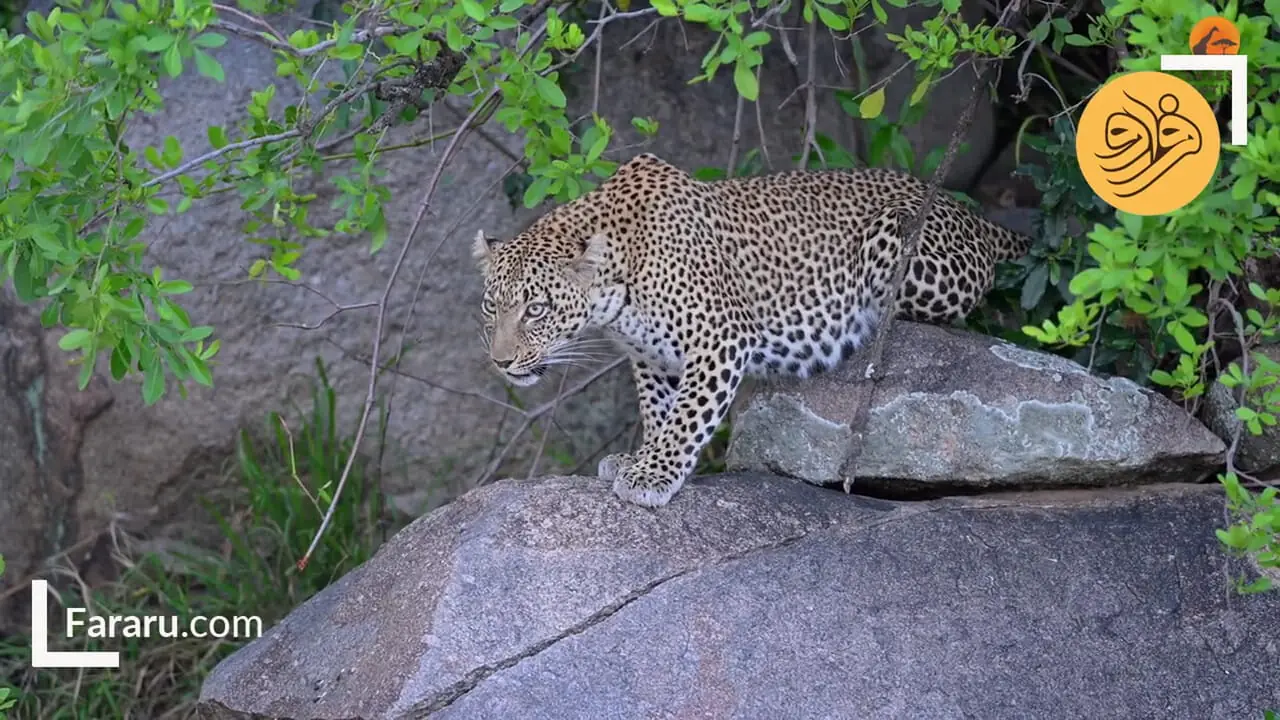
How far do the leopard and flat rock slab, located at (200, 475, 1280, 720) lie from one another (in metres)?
0.47

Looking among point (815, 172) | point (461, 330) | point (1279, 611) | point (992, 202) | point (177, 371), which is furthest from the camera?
point (992, 202)

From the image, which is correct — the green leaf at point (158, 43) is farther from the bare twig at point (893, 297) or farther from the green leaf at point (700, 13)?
the bare twig at point (893, 297)

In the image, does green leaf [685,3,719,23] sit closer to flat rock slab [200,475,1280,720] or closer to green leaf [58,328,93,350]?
flat rock slab [200,475,1280,720]

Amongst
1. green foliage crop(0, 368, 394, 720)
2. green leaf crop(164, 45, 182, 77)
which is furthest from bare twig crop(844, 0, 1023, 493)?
green leaf crop(164, 45, 182, 77)

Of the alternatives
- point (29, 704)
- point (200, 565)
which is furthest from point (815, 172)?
point (29, 704)

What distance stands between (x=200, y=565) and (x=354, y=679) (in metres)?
3.35

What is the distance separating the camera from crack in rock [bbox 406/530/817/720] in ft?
19.7

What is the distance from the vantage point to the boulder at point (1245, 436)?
7.25 m

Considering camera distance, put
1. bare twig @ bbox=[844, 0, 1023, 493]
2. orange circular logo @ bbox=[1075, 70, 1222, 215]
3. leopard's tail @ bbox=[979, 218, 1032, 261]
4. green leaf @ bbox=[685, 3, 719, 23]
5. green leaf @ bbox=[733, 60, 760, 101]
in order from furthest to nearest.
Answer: leopard's tail @ bbox=[979, 218, 1032, 261] → bare twig @ bbox=[844, 0, 1023, 493] → green leaf @ bbox=[733, 60, 760, 101] → green leaf @ bbox=[685, 3, 719, 23] → orange circular logo @ bbox=[1075, 70, 1222, 215]

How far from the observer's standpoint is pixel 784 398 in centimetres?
762

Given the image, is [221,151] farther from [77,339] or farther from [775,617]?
[775,617]

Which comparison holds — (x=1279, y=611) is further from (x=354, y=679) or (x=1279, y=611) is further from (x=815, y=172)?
(x=354, y=679)

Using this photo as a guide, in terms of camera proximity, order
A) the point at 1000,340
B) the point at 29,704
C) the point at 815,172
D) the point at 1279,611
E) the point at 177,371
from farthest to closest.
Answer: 1. the point at 29,704
2. the point at 815,172
3. the point at 1000,340
4. the point at 1279,611
5. the point at 177,371

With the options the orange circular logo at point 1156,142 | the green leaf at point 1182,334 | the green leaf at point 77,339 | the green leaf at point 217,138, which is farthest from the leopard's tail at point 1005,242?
the green leaf at point 77,339
